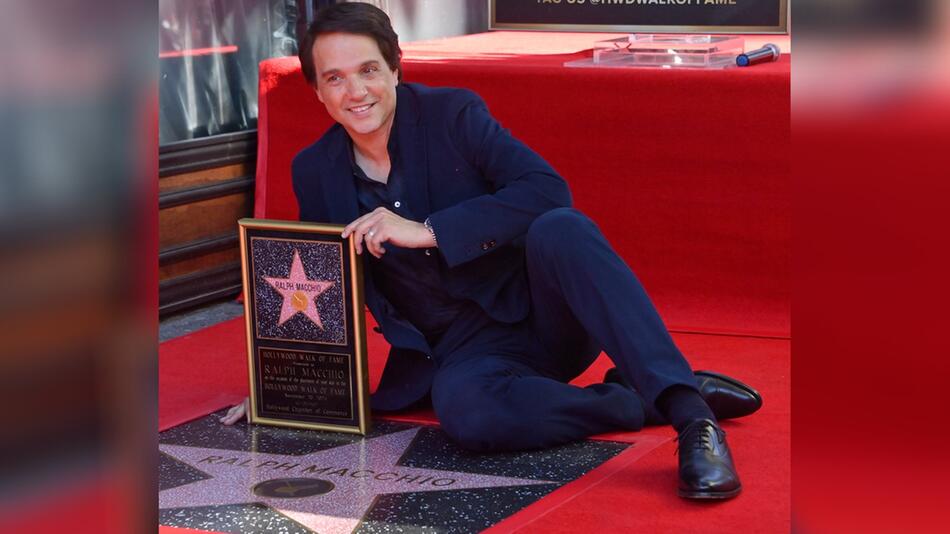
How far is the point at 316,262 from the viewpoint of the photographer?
8.17 feet

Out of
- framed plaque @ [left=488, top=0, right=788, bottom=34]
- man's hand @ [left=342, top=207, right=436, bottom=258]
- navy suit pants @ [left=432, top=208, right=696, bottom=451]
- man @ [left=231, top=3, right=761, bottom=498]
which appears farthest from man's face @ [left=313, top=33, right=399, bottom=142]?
framed plaque @ [left=488, top=0, right=788, bottom=34]

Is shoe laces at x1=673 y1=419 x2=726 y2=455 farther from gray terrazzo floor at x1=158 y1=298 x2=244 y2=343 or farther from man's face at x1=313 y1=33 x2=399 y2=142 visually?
gray terrazzo floor at x1=158 y1=298 x2=244 y2=343

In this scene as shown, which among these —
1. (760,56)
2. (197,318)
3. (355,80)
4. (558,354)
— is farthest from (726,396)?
(197,318)

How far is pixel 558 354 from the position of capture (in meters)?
2.55

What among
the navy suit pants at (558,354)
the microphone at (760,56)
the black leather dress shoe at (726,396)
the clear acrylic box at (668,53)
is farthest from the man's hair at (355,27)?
the microphone at (760,56)

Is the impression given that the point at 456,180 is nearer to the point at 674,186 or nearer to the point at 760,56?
the point at 674,186

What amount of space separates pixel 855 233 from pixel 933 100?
0.22ft

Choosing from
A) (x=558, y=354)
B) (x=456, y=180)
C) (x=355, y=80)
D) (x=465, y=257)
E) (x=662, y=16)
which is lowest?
(x=558, y=354)

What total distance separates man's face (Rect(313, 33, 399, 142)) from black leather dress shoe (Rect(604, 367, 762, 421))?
2.57 ft

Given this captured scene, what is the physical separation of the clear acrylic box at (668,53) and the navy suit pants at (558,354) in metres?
1.19

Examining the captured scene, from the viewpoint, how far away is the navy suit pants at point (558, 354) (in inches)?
89.0

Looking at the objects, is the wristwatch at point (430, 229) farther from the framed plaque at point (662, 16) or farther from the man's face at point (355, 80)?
the framed plaque at point (662, 16)

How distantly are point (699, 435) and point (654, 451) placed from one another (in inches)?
9.8

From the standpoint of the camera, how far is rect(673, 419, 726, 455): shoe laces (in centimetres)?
214
